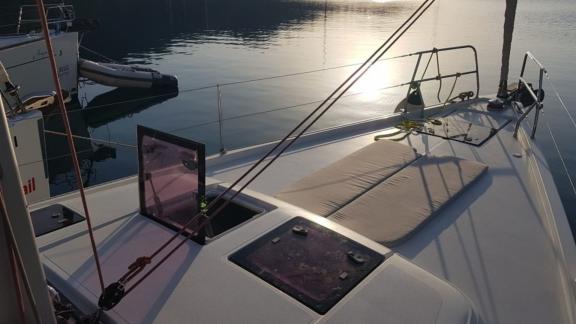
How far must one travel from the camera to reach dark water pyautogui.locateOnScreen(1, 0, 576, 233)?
12609 mm

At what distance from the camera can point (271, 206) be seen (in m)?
3.07

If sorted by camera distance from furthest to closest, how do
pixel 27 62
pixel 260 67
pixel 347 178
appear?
pixel 260 67, pixel 27 62, pixel 347 178

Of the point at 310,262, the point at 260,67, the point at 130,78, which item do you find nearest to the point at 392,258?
the point at 310,262

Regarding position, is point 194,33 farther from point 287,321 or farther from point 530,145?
point 287,321

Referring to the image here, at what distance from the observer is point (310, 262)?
2445 millimetres

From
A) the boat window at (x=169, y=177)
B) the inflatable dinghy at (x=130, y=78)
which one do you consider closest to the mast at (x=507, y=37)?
the boat window at (x=169, y=177)

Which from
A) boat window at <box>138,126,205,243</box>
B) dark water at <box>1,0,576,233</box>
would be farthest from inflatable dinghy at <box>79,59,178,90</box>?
boat window at <box>138,126,205,243</box>

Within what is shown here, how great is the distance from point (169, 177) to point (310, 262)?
102 centimetres

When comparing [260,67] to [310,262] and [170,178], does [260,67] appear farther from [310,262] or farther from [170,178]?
[310,262]

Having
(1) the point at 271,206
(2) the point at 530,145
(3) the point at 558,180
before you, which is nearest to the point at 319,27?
(3) the point at 558,180

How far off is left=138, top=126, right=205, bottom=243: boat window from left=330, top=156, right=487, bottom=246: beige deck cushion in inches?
54.4

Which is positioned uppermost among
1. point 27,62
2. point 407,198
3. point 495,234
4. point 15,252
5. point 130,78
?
point 15,252

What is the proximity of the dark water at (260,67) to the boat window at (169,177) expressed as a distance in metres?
2.50

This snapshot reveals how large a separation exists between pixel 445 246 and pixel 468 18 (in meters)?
47.2
